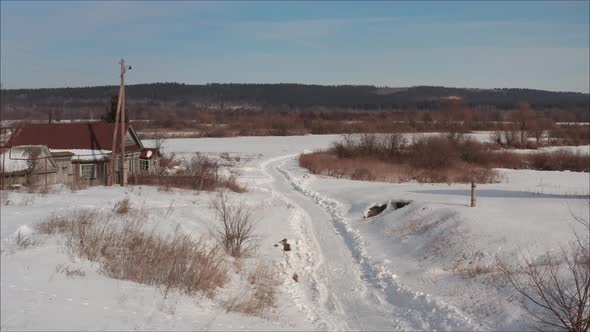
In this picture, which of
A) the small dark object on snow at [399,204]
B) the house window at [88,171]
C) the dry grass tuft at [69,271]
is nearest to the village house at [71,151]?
the house window at [88,171]

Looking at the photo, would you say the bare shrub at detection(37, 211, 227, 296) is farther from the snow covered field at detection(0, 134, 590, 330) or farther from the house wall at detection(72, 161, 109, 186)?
the house wall at detection(72, 161, 109, 186)

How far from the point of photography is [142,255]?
10.3 m

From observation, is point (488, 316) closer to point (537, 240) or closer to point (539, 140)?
point (537, 240)

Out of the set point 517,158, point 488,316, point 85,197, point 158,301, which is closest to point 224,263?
point 158,301

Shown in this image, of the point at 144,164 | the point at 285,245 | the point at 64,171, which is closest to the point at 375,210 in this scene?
the point at 285,245

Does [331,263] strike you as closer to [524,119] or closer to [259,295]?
[259,295]

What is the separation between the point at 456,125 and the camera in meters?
52.1

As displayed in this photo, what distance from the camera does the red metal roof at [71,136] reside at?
91.2ft

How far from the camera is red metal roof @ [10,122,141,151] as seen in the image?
27.8m

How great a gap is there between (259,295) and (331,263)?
4.60 metres

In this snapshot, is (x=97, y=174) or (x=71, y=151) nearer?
(x=71, y=151)

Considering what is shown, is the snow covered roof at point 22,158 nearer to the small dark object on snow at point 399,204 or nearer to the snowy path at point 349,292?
the snowy path at point 349,292

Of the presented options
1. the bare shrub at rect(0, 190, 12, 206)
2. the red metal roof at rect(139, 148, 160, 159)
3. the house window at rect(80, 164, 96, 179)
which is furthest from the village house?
the bare shrub at rect(0, 190, 12, 206)

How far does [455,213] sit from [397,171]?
21598mm
